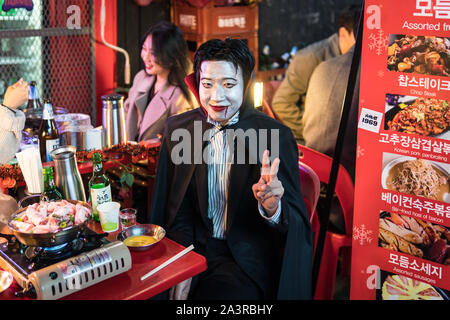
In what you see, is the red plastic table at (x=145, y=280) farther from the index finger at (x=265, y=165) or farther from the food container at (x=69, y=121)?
the food container at (x=69, y=121)

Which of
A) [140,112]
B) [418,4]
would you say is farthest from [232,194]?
[140,112]

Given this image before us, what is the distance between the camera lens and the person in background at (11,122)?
8.11 feet


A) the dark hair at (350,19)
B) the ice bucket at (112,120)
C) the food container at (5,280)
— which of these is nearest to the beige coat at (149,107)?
the ice bucket at (112,120)

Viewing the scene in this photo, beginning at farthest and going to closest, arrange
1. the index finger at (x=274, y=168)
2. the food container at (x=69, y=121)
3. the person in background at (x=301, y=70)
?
the person in background at (x=301, y=70), the food container at (x=69, y=121), the index finger at (x=274, y=168)

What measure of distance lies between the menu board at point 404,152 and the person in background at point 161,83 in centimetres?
152

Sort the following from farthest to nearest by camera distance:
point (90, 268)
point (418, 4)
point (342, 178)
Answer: point (342, 178) < point (418, 4) < point (90, 268)

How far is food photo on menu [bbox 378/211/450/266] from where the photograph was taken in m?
2.65

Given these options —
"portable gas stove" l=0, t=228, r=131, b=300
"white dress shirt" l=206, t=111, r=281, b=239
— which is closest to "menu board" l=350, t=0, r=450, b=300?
"white dress shirt" l=206, t=111, r=281, b=239

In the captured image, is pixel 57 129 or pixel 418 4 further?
pixel 57 129

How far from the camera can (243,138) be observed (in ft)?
8.68

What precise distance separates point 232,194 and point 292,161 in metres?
0.33

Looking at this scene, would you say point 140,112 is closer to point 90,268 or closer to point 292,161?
point 292,161

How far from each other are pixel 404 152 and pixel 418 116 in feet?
0.62

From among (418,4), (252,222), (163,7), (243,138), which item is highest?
(163,7)
